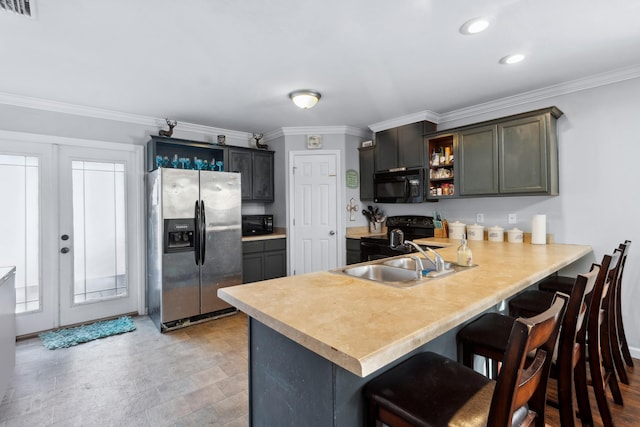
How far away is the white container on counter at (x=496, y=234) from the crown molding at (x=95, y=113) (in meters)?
3.73

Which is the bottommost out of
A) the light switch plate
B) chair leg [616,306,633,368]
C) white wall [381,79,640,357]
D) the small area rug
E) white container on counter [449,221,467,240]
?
the small area rug

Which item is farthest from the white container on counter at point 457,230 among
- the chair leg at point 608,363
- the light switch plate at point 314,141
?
the light switch plate at point 314,141

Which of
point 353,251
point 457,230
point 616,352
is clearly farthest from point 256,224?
point 616,352

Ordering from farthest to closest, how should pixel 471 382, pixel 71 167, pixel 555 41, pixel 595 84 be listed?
pixel 71 167 < pixel 595 84 < pixel 555 41 < pixel 471 382

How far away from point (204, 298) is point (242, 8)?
9.78ft

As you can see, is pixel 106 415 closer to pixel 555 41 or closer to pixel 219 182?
pixel 219 182

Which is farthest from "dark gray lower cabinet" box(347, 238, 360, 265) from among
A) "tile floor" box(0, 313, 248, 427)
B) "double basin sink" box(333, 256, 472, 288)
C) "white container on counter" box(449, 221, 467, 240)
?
"double basin sink" box(333, 256, 472, 288)

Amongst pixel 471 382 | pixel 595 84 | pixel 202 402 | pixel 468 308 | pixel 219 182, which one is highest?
pixel 595 84

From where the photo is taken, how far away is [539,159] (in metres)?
2.93

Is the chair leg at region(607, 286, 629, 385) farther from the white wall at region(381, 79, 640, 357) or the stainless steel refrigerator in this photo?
the stainless steel refrigerator

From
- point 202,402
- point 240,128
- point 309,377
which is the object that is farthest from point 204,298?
point 309,377

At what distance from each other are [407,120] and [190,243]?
3056 mm

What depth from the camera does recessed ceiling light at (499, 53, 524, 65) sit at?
7.95 feet

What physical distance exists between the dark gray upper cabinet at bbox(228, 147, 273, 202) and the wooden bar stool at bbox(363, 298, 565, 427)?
3.67m
